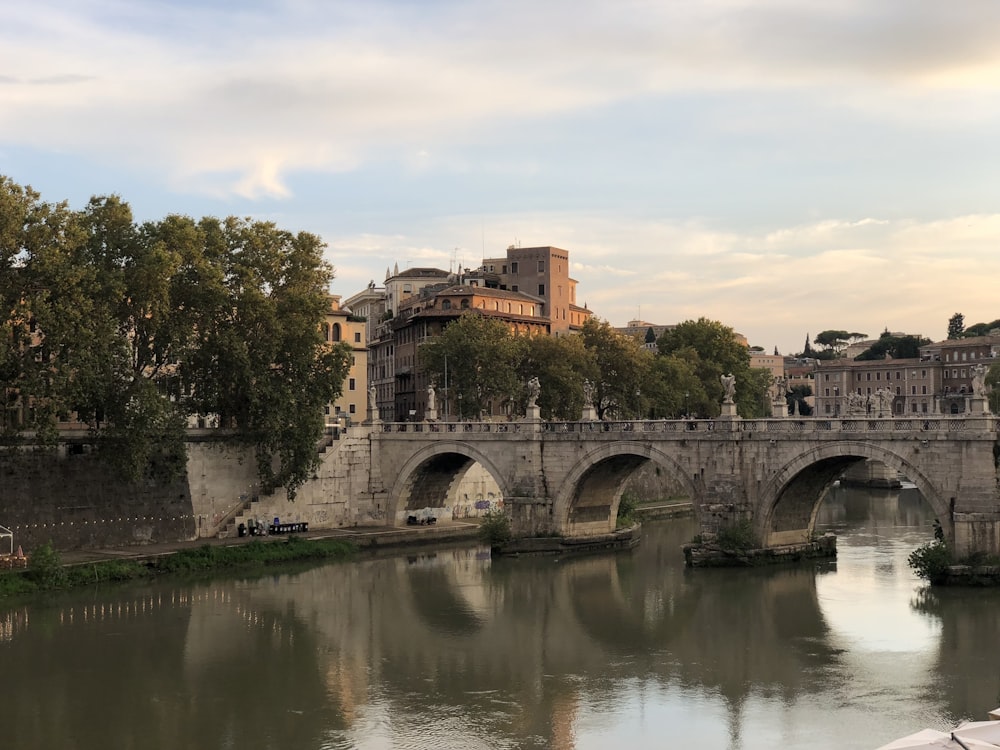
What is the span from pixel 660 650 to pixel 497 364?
112ft

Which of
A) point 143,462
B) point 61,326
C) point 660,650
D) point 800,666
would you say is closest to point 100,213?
point 61,326

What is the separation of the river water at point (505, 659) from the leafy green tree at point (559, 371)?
797 inches

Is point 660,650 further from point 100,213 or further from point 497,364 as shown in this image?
point 497,364

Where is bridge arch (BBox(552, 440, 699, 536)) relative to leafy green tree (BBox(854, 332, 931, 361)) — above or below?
below

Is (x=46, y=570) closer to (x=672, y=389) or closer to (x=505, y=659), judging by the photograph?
(x=505, y=659)

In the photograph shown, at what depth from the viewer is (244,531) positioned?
48938 millimetres

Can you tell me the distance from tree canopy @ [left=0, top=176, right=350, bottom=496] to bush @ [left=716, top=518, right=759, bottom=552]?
16.5 metres

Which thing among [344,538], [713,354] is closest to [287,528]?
[344,538]

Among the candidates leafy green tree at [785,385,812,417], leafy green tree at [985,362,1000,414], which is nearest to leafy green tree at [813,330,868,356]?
leafy green tree at [785,385,812,417]

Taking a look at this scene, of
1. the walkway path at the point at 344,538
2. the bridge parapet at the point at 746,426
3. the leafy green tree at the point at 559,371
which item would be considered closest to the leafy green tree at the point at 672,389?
the leafy green tree at the point at 559,371

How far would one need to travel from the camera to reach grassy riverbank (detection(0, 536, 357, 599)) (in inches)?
1527

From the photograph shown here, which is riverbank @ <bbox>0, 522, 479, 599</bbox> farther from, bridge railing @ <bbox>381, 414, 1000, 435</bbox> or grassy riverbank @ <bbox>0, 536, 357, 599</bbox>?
bridge railing @ <bbox>381, 414, 1000, 435</bbox>

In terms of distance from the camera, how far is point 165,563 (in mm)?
42719

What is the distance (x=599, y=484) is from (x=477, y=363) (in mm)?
17480
